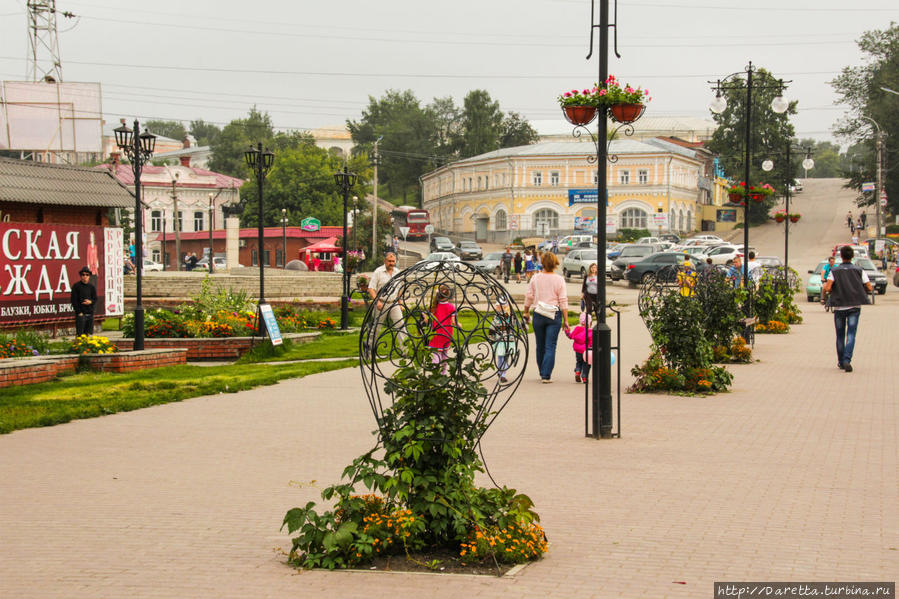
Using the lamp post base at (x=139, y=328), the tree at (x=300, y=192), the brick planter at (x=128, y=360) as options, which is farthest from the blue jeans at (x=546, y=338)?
the tree at (x=300, y=192)

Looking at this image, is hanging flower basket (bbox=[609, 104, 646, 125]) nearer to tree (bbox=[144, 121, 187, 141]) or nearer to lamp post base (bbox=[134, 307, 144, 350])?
lamp post base (bbox=[134, 307, 144, 350])

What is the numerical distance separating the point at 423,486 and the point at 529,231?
80162 millimetres

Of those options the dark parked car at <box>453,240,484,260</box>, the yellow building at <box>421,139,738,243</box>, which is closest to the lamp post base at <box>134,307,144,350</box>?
the dark parked car at <box>453,240,484,260</box>

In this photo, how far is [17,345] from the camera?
15875mm

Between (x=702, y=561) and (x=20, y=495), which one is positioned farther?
(x=20, y=495)

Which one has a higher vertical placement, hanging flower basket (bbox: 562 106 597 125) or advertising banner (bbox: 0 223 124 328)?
hanging flower basket (bbox: 562 106 597 125)

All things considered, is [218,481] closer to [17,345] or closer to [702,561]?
[702,561]

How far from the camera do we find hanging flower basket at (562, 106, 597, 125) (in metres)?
9.23

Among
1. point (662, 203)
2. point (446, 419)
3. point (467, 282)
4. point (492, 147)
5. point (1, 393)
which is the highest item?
point (492, 147)

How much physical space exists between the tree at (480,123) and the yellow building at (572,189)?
62.3ft

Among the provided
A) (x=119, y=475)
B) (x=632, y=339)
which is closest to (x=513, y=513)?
(x=119, y=475)

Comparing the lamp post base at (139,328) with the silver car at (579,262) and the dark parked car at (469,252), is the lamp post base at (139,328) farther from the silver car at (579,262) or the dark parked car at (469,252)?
the dark parked car at (469,252)

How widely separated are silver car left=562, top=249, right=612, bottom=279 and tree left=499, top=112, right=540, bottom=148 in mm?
66841

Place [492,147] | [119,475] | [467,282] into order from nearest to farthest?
[467,282] → [119,475] → [492,147]
